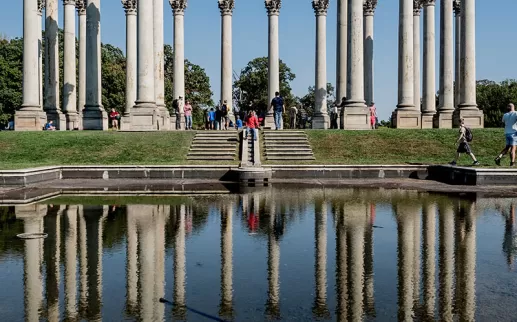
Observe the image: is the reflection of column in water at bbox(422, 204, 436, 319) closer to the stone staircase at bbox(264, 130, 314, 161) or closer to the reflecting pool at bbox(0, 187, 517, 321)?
the reflecting pool at bbox(0, 187, 517, 321)

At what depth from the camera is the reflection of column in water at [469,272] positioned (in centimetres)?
841

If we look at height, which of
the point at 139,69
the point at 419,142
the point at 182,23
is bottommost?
the point at 419,142

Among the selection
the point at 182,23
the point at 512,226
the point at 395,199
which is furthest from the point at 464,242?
the point at 182,23

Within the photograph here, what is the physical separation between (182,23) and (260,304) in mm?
63923

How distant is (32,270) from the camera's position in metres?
10.9

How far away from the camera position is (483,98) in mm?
142000

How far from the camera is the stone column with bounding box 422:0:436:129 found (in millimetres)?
63250

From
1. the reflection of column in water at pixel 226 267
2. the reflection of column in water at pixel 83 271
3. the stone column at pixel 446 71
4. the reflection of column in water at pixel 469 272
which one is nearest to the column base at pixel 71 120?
the stone column at pixel 446 71

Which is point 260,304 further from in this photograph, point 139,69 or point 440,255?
point 139,69

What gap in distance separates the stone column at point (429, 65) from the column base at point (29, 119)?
3827 cm

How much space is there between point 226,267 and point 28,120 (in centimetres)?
4935

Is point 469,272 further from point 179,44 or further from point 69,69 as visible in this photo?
point 179,44

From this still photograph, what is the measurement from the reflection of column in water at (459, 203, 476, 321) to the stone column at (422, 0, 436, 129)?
4801cm

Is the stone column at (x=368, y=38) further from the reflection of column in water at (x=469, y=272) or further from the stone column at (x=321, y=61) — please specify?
the reflection of column in water at (x=469, y=272)
